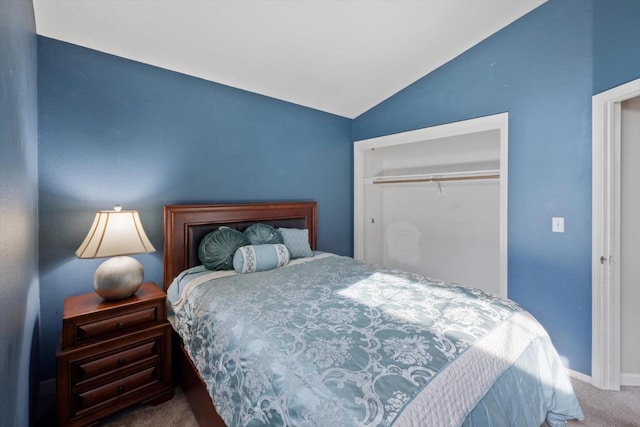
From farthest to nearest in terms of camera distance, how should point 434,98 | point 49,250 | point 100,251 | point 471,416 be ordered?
point 434,98 → point 49,250 → point 100,251 → point 471,416

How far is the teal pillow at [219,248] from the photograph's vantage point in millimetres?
2178

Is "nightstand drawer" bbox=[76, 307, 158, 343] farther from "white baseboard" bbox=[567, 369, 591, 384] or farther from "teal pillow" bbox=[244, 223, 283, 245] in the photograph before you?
"white baseboard" bbox=[567, 369, 591, 384]

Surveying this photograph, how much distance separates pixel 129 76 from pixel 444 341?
262cm

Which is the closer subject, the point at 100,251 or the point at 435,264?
the point at 100,251

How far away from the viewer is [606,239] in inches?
75.8

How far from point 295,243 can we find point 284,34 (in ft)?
5.56

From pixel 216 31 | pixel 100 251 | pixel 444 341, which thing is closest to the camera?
pixel 444 341

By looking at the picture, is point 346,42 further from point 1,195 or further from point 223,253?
point 1,195

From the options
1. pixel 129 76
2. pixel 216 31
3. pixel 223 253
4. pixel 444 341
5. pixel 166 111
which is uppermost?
pixel 216 31

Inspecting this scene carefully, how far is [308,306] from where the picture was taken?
4.93 ft

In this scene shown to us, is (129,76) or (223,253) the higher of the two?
(129,76)

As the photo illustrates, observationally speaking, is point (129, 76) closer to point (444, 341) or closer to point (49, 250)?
point (49, 250)

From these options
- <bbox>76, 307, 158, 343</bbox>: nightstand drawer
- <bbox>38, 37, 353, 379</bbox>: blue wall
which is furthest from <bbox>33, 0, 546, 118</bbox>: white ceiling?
<bbox>76, 307, 158, 343</bbox>: nightstand drawer

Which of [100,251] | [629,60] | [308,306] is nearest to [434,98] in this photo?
[629,60]
